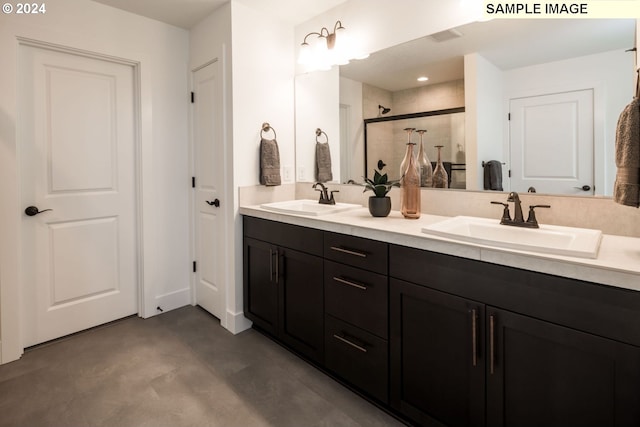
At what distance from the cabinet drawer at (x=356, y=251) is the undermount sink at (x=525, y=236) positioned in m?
0.24

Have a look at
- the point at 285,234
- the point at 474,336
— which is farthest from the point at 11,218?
the point at 474,336

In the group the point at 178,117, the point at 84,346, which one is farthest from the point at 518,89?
the point at 84,346

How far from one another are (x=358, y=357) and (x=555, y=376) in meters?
0.85

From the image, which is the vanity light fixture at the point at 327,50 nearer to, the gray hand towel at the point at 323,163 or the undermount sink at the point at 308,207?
the gray hand towel at the point at 323,163

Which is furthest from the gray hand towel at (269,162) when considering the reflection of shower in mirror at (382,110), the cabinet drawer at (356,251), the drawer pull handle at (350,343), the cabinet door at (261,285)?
the drawer pull handle at (350,343)

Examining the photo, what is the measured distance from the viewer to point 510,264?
3.90 ft

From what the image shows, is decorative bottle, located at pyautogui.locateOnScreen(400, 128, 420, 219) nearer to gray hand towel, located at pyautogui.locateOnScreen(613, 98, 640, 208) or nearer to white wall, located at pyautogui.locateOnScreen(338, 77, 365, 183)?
white wall, located at pyautogui.locateOnScreen(338, 77, 365, 183)

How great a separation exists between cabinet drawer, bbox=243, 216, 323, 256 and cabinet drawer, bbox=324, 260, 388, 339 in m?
0.14

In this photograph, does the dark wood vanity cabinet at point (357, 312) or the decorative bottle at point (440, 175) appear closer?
the dark wood vanity cabinet at point (357, 312)

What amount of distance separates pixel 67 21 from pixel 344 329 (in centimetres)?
263

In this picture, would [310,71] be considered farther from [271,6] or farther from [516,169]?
[516,169]

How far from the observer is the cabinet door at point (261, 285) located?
227 cm

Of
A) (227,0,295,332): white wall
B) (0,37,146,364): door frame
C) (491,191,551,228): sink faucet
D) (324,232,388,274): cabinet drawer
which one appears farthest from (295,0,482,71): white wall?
(0,37,146,364): door frame

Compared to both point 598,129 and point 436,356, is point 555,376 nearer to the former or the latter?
point 436,356
